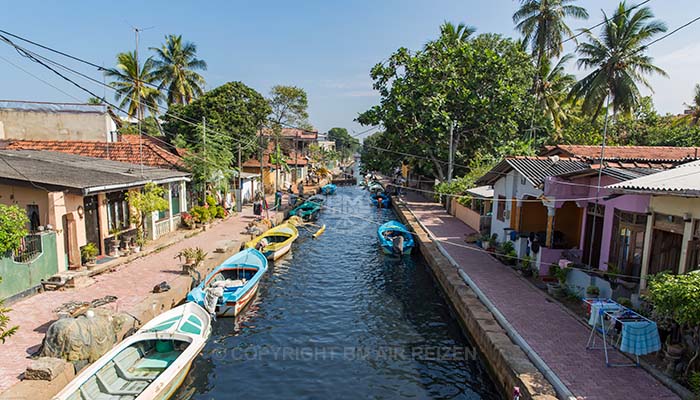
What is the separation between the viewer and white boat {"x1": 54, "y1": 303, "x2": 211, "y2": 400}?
8094 mm

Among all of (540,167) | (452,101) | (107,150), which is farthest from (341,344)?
(452,101)

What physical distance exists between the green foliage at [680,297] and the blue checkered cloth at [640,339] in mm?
1060

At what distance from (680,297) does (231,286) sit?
42.2ft

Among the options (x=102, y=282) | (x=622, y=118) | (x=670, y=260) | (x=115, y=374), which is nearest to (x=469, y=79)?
(x=622, y=118)

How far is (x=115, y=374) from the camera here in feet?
29.0

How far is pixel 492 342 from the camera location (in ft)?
33.2

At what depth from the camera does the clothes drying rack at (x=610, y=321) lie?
353 inches

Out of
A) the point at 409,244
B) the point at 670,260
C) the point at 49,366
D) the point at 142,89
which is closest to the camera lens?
the point at 49,366

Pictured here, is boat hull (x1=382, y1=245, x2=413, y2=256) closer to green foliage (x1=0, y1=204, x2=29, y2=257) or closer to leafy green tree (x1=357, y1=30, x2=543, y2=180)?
leafy green tree (x1=357, y1=30, x2=543, y2=180)

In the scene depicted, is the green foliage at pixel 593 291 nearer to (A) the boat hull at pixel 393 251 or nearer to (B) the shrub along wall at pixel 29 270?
(A) the boat hull at pixel 393 251

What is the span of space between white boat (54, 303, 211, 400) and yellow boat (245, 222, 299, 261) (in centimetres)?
927

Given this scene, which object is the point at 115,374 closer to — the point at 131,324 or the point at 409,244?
the point at 131,324

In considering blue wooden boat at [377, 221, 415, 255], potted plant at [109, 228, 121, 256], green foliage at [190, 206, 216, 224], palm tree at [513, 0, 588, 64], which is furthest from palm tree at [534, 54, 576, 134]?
potted plant at [109, 228, 121, 256]

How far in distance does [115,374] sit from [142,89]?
1391 inches
